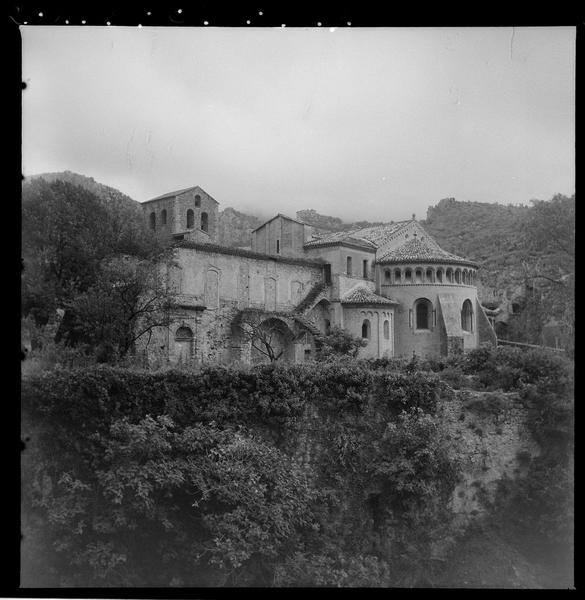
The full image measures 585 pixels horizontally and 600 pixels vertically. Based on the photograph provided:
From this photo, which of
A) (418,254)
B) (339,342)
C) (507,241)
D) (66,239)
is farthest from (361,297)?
(66,239)

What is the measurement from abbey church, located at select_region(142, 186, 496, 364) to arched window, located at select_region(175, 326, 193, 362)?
28 mm

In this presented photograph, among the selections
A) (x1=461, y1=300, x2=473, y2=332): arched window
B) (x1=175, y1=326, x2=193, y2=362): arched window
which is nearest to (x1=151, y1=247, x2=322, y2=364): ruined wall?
(x1=175, y1=326, x2=193, y2=362): arched window

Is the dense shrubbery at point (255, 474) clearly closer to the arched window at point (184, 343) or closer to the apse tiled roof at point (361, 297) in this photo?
the arched window at point (184, 343)

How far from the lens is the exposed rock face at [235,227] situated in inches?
617

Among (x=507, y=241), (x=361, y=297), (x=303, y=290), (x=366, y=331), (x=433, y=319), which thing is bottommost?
(x=366, y=331)

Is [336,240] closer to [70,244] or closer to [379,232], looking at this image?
[379,232]

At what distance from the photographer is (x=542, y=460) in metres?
13.3

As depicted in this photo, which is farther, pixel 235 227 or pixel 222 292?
pixel 222 292

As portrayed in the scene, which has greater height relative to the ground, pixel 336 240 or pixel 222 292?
pixel 336 240

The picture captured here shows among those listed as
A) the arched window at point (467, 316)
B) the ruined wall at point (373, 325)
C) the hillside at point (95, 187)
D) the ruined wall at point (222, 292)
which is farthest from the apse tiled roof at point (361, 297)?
the hillside at point (95, 187)

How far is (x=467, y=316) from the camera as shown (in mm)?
20156

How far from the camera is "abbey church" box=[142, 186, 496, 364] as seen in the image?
15.7m

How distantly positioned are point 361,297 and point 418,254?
2556 mm

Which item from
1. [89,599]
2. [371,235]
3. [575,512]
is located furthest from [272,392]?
[371,235]
